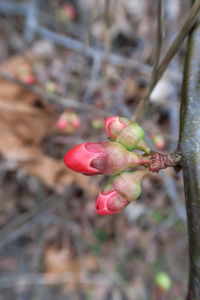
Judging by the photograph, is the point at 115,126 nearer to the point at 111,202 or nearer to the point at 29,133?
the point at 111,202

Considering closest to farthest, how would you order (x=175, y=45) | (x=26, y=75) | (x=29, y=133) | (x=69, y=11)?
(x=175, y=45) → (x=26, y=75) → (x=29, y=133) → (x=69, y=11)

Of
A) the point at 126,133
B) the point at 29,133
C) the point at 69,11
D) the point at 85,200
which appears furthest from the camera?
the point at 69,11

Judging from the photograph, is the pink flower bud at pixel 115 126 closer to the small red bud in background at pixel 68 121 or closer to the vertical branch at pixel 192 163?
the vertical branch at pixel 192 163

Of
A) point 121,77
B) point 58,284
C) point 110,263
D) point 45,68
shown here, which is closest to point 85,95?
point 121,77

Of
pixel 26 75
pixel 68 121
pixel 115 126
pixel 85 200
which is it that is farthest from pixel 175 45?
pixel 85 200

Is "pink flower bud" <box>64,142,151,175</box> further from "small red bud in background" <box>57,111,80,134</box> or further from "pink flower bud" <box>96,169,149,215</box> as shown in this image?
"small red bud in background" <box>57,111,80,134</box>

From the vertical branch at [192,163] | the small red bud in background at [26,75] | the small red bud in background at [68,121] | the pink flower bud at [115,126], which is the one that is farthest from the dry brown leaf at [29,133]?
the vertical branch at [192,163]
